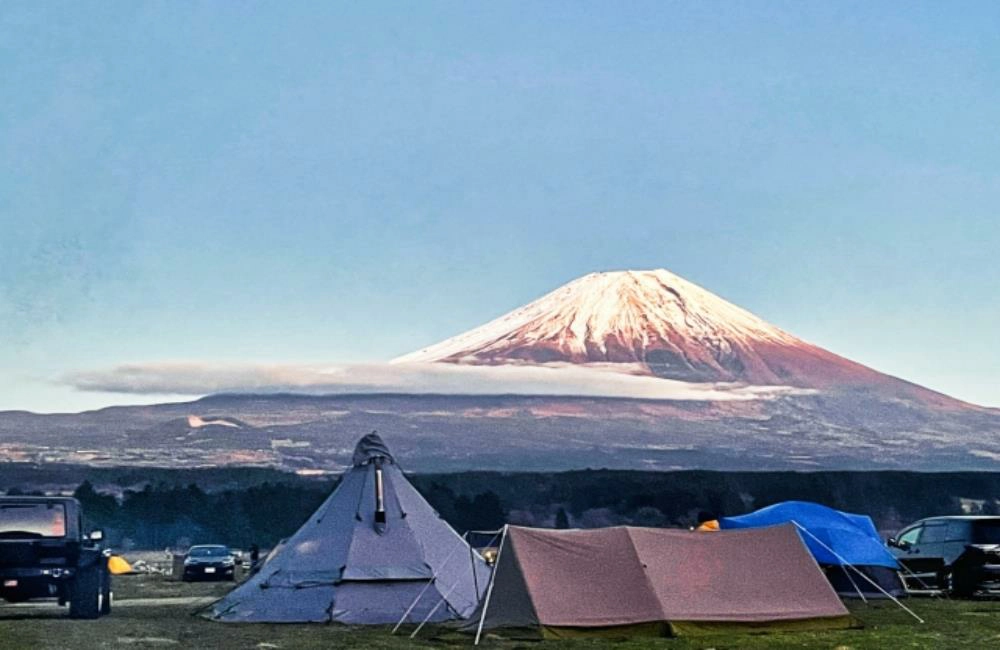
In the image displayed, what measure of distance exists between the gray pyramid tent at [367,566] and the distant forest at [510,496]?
209ft

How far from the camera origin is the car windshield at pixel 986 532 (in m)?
32.9

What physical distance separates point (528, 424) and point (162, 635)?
112709mm

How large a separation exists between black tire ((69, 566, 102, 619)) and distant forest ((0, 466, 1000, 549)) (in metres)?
65.1

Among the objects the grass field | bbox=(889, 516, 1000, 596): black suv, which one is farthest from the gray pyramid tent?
bbox=(889, 516, 1000, 596): black suv

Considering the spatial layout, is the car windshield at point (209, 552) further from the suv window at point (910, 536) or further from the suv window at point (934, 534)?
the suv window at point (934, 534)

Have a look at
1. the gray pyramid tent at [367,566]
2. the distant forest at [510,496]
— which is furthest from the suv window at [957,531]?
the distant forest at [510,496]

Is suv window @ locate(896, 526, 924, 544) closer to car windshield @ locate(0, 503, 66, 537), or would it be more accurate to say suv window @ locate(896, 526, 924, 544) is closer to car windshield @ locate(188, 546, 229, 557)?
car windshield @ locate(0, 503, 66, 537)


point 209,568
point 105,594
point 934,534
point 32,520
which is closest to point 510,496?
point 209,568

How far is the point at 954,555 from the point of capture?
33.2m

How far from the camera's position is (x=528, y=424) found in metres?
136

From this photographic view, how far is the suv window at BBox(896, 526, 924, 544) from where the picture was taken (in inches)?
1366

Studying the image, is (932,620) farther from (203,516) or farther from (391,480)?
(203,516)

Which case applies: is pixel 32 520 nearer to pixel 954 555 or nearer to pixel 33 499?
pixel 33 499

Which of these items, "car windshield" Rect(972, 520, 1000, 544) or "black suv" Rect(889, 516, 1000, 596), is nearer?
"black suv" Rect(889, 516, 1000, 596)
